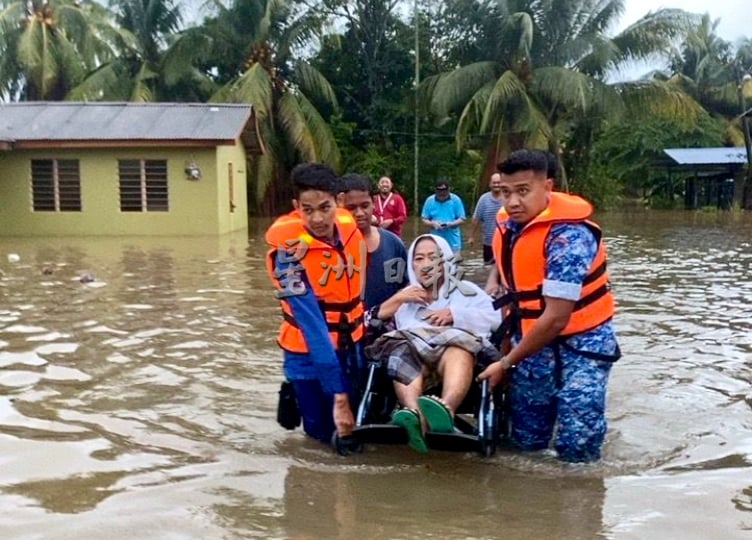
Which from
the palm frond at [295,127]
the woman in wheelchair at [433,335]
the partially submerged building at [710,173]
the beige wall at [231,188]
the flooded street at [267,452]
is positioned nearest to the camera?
the flooded street at [267,452]

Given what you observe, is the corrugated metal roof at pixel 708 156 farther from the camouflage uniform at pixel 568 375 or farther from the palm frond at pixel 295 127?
the camouflage uniform at pixel 568 375

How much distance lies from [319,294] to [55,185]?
60.0ft

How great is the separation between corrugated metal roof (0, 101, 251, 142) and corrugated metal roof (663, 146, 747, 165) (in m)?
18.5

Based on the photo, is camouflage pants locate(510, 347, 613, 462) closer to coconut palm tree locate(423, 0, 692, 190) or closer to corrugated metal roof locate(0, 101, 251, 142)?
corrugated metal roof locate(0, 101, 251, 142)

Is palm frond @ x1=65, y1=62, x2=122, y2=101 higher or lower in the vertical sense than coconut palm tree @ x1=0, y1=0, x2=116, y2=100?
lower

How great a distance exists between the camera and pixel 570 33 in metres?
27.3

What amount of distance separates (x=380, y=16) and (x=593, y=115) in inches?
329

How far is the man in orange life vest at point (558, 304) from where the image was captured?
4.07 m

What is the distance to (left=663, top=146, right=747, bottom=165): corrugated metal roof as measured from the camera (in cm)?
3275

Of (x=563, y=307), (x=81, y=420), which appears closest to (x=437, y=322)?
(x=563, y=307)

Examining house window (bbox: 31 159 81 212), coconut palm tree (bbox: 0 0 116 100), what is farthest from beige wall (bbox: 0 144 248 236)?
coconut palm tree (bbox: 0 0 116 100)

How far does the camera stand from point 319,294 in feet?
14.8

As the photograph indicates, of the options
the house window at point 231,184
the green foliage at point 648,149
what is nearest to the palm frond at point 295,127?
the house window at point 231,184

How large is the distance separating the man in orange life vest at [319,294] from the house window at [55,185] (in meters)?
17.8
